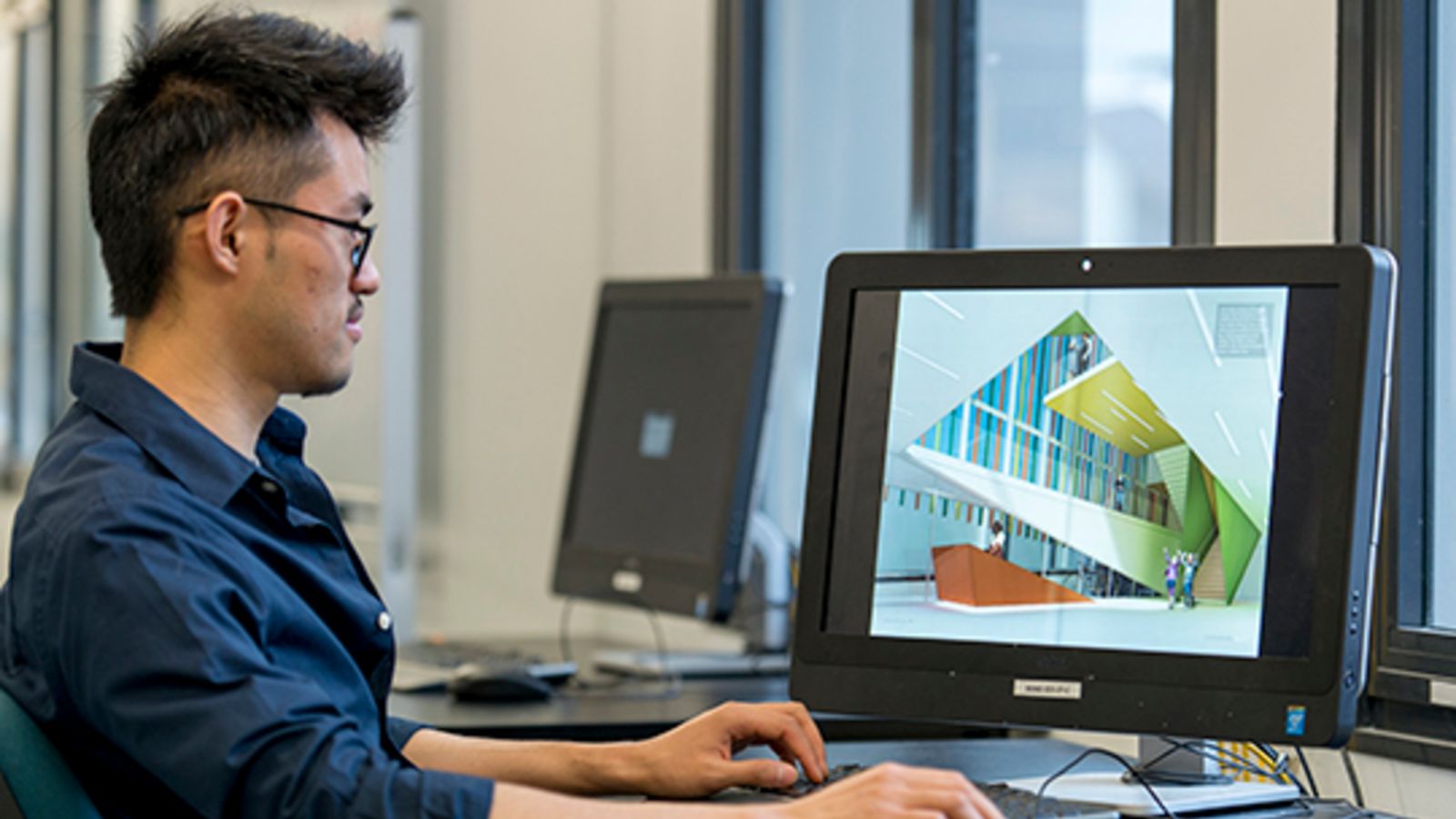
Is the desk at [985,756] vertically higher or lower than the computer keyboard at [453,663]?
higher

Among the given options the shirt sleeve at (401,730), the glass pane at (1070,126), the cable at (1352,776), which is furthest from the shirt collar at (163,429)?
the glass pane at (1070,126)

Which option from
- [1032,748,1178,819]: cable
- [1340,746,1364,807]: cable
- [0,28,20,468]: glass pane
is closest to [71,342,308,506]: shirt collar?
[1032,748,1178,819]: cable

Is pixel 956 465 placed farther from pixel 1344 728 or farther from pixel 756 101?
pixel 756 101

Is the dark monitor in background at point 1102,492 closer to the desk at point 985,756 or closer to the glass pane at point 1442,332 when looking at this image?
the desk at point 985,756

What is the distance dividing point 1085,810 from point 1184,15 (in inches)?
40.4

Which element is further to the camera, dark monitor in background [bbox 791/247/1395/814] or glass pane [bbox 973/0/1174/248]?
glass pane [bbox 973/0/1174/248]

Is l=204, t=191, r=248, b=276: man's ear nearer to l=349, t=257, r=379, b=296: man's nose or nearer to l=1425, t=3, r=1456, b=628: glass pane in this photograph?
l=349, t=257, r=379, b=296: man's nose

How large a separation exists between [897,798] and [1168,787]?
408 mm

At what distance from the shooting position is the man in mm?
1151

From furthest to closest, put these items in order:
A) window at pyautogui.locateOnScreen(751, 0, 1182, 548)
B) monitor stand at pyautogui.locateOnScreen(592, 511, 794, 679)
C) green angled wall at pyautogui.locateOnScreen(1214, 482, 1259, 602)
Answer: monitor stand at pyautogui.locateOnScreen(592, 511, 794, 679), window at pyautogui.locateOnScreen(751, 0, 1182, 548), green angled wall at pyautogui.locateOnScreen(1214, 482, 1259, 602)

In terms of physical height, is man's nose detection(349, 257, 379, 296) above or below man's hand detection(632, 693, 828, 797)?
above

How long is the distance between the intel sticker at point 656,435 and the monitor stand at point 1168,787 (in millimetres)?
1011

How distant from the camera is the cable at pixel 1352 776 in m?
1.71

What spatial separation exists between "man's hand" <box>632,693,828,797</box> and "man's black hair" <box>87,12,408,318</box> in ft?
1.85
